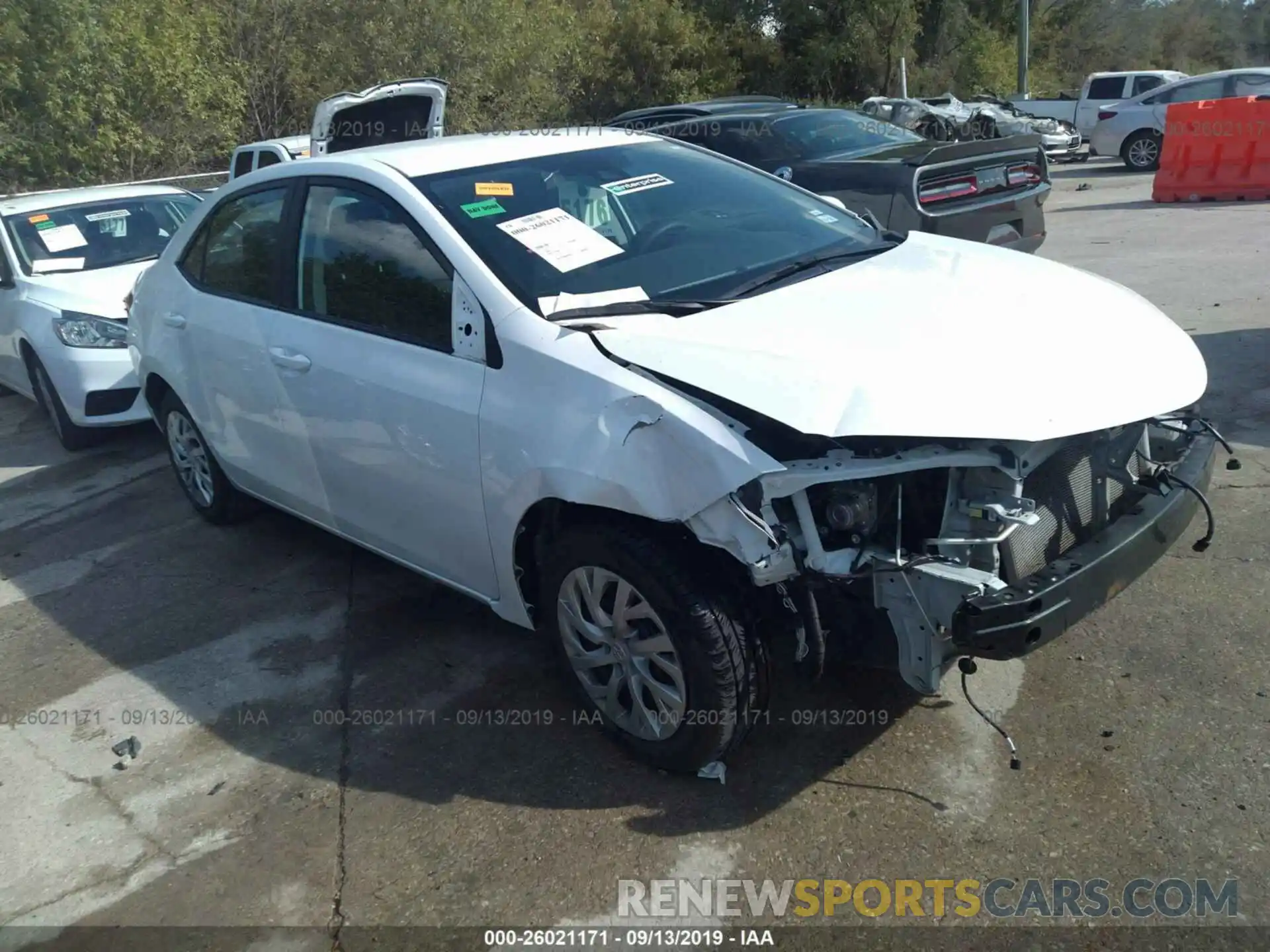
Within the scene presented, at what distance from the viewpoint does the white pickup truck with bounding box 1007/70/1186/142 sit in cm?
2084

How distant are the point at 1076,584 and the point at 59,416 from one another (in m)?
6.76

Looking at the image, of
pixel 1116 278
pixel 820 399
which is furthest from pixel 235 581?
pixel 1116 278

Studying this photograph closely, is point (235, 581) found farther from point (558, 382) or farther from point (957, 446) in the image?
point (957, 446)

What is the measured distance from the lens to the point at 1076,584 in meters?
2.85

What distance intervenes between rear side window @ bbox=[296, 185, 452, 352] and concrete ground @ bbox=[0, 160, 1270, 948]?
1.27m

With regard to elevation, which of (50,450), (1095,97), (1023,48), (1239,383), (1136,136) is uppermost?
(1239,383)

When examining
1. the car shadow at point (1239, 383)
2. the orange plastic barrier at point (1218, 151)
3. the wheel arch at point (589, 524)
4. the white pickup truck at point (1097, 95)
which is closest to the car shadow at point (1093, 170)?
the white pickup truck at point (1097, 95)

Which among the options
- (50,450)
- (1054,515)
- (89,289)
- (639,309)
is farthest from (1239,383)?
(50,450)

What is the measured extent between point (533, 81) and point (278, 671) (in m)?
22.7

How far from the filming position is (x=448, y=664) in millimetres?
4105

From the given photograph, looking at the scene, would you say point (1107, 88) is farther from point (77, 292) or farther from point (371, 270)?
point (371, 270)

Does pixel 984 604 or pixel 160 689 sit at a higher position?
pixel 984 604

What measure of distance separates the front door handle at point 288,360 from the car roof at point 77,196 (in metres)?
5.00
